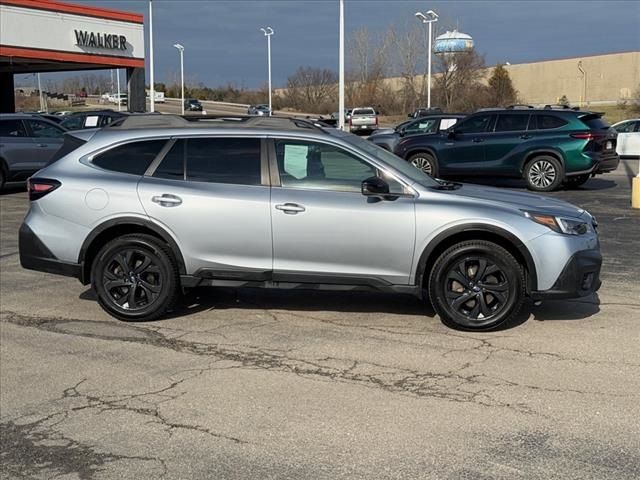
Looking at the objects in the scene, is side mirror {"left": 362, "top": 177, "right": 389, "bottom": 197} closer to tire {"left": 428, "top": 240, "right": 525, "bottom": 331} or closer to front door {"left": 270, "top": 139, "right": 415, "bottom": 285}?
front door {"left": 270, "top": 139, "right": 415, "bottom": 285}

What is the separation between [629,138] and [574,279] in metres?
21.9

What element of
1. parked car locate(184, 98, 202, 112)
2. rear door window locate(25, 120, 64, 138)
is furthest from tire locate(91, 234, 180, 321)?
parked car locate(184, 98, 202, 112)

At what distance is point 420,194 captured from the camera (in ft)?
20.7

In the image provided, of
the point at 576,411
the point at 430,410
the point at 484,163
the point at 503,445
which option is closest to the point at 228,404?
the point at 430,410

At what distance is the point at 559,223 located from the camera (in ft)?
20.2

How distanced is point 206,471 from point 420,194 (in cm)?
320

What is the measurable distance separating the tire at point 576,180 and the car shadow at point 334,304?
409 inches

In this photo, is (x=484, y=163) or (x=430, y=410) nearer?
(x=430, y=410)

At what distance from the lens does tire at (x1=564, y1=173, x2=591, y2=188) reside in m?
17.1

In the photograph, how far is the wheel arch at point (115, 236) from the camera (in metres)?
6.59

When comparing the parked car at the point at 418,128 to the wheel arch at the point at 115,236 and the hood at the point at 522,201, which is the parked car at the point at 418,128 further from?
the wheel arch at the point at 115,236

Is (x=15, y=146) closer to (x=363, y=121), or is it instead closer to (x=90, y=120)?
(x=90, y=120)

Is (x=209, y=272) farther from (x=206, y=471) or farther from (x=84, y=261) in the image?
(x=206, y=471)

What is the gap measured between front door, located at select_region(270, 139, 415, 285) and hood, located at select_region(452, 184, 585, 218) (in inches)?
26.5
